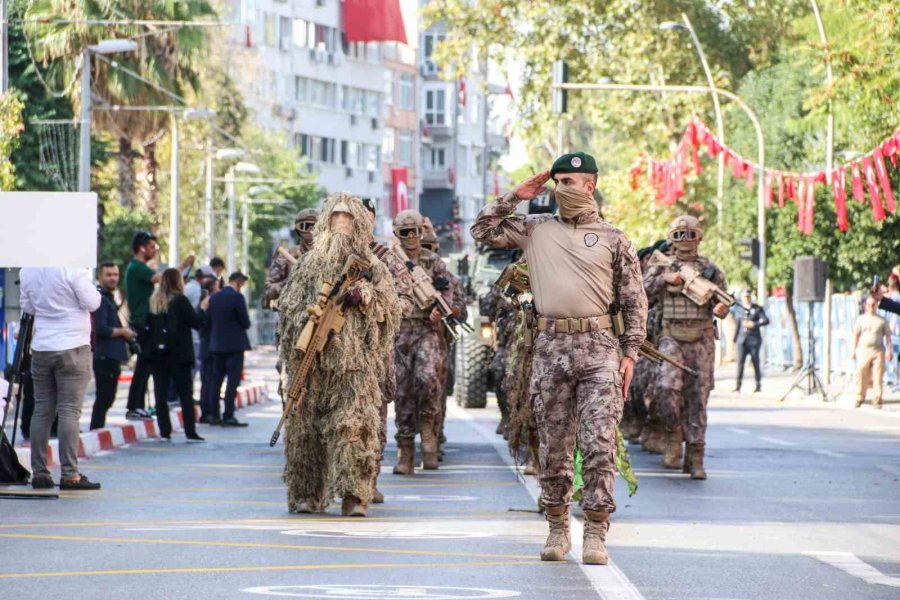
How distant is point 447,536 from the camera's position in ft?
37.7

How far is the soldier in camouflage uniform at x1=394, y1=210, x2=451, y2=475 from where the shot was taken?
1666 centimetres

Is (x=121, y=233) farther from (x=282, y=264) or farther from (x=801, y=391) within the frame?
(x=282, y=264)

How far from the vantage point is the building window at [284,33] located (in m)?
87.4

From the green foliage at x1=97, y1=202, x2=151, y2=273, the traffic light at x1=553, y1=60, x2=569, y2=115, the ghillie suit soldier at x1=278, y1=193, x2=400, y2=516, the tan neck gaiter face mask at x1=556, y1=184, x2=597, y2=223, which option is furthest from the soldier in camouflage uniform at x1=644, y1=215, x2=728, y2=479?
the green foliage at x1=97, y1=202, x2=151, y2=273

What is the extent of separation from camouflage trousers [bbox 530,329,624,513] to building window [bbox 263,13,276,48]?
76.6 metres

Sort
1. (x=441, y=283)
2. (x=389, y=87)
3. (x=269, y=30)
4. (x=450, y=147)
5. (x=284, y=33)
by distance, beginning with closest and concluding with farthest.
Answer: (x=441, y=283) < (x=269, y=30) < (x=284, y=33) < (x=389, y=87) < (x=450, y=147)

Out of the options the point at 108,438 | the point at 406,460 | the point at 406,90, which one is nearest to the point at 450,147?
the point at 406,90

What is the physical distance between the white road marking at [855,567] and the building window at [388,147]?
8910 centimetres

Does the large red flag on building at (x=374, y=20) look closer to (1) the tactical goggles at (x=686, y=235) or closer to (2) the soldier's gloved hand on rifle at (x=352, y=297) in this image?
(1) the tactical goggles at (x=686, y=235)

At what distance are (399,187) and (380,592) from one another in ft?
295

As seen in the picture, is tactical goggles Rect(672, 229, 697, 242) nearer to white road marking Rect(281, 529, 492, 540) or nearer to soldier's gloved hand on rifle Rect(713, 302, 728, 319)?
soldier's gloved hand on rifle Rect(713, 302, 728, 319)

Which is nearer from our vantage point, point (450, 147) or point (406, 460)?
point (406, 460)

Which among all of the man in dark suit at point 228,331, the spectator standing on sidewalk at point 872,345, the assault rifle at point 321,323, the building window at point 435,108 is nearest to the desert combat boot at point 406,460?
the assault rifle at point 321,323

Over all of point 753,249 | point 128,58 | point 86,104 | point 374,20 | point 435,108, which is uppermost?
point 374,20
